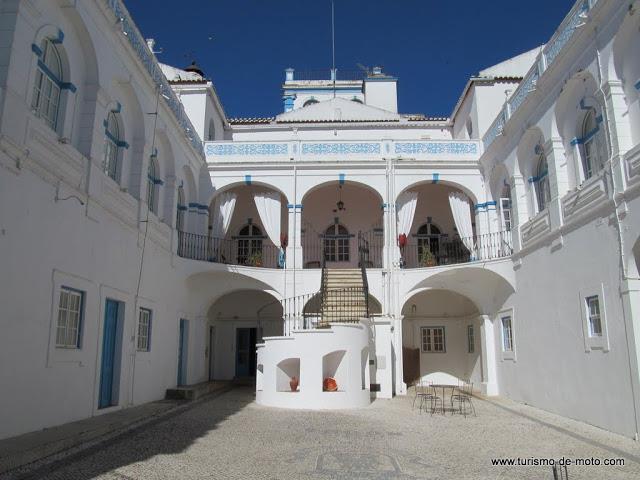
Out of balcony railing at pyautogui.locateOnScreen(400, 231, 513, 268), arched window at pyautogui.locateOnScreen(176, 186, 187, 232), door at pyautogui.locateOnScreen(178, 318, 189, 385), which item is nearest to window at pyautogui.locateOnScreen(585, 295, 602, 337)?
balcony railing at pyautogui.locateOnScreen(400, 231, 513, 268)

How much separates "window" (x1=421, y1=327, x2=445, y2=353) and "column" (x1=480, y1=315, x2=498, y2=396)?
2688mm

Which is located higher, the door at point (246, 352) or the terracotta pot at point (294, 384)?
the door at point (246, 352)

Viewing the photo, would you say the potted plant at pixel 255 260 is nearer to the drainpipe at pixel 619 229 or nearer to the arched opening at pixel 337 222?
the arched opening at pixel 337 222

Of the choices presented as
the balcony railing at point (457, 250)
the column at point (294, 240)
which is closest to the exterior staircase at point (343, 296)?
the column at point (294, 240)

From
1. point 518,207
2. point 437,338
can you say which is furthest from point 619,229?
point 437,338

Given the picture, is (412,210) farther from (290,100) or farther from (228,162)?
(290,100)

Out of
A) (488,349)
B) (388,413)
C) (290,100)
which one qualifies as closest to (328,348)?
(388,413)

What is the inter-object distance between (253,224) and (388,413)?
949 cm

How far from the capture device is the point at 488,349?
47.9 feet

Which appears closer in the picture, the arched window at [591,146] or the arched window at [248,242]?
the arched window at [591,146]

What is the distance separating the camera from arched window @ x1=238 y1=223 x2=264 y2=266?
18.1 metres

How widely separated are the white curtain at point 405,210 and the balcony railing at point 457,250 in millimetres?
626

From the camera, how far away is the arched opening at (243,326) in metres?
17.9

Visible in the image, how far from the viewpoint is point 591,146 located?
1023 centimetres
